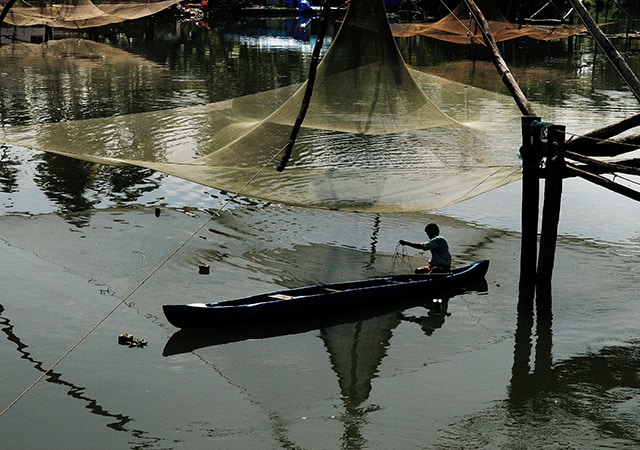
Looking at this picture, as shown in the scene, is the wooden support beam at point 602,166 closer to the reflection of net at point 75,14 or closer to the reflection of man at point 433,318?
the reflection of man at point 433,318

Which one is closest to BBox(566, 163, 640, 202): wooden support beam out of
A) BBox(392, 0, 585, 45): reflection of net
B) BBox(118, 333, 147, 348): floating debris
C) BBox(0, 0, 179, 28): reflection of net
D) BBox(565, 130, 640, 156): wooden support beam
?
BBox(565, 130, 640, 156): wooden support beam

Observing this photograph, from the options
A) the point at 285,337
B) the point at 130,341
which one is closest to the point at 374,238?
the point at 285,337

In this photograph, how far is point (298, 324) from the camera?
7426 millimetres

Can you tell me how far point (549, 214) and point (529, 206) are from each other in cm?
19

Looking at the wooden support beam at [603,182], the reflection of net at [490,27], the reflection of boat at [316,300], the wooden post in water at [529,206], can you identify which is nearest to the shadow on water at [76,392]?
the reflection of boat at [316,300]

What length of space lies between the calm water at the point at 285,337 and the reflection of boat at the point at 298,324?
0.13 ft

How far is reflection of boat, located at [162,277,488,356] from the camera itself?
23.2 ft

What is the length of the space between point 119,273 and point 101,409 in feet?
8.15

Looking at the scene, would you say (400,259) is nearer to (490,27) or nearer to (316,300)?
(316,300)

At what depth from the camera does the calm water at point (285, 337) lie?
5.88 metres

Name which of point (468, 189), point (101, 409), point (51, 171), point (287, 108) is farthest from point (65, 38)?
point (101, 409)

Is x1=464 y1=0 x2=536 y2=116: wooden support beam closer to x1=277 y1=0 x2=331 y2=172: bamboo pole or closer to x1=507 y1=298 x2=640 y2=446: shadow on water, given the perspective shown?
x1=277 y1=0 x2=331 y2=172: bamboo pole

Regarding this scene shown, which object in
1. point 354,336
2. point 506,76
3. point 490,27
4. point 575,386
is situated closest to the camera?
point 575,386

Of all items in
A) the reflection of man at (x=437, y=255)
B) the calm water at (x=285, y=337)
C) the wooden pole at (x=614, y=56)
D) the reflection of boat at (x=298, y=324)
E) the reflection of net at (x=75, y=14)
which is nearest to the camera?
the calm water at (x=285, y=337)
